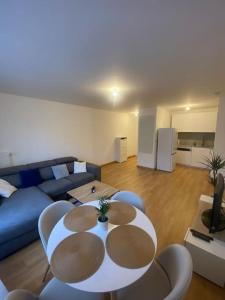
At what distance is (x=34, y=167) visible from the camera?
3100mm

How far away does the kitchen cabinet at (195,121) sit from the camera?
5.03 m

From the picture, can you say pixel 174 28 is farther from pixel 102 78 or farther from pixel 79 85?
pixel 79 85

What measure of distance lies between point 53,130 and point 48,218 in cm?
295

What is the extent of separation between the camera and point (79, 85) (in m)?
2.51

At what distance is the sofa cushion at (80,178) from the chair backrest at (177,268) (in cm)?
227

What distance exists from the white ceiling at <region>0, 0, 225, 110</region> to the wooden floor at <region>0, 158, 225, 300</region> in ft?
7.83

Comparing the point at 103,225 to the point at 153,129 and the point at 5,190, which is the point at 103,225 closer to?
the point at 5,190

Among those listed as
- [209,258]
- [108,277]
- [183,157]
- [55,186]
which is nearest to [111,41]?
[108,277]

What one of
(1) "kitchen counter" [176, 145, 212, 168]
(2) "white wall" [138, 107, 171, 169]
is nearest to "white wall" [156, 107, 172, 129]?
(2) "white wall" [138, 107, 171, 169]

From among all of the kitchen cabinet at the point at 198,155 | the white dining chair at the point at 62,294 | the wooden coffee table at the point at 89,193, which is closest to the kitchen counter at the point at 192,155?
the kitchen cabinet at the point at 198,155

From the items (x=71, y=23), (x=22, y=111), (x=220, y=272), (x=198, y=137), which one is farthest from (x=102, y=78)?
(x=198, y=137)

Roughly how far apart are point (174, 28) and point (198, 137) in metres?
5.80

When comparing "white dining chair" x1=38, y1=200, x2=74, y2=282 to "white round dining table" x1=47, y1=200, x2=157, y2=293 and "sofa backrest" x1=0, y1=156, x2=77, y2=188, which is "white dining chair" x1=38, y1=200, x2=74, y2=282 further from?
"sofa backrest" x1=0, y1=156, x2=77, y2=188

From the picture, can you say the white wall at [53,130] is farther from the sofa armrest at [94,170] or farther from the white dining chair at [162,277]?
the white dining chair at [162,277]
